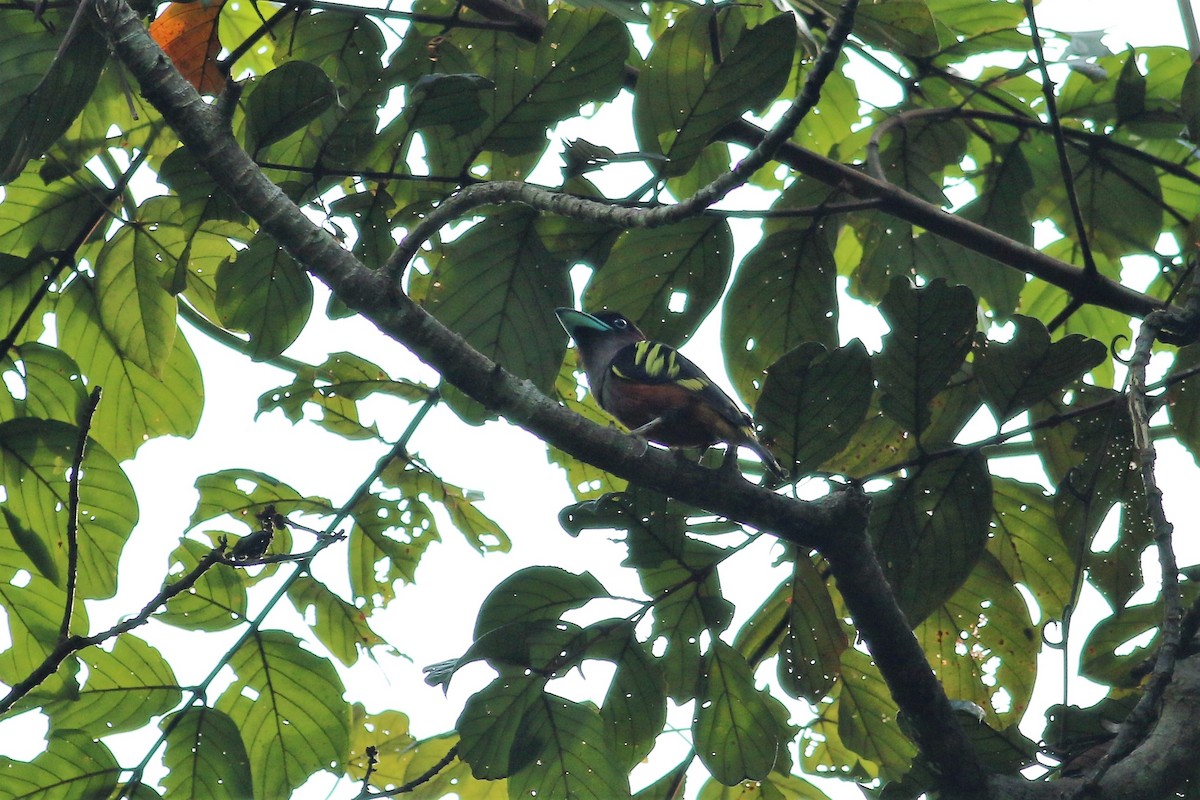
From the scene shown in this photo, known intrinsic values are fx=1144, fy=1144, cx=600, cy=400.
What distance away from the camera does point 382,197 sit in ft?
11.8

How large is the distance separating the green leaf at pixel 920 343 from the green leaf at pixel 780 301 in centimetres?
69

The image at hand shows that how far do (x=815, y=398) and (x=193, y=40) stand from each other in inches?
87.5

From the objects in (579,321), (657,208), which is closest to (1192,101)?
(657,208)

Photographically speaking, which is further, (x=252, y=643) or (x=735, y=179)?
(x=252, y=643)

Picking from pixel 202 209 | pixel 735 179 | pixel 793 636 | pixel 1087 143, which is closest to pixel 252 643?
pixel 202 209

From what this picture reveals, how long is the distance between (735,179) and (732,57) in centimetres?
77

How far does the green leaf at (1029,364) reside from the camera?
2990mm

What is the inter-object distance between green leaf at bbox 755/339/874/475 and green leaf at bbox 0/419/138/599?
6.06 feet

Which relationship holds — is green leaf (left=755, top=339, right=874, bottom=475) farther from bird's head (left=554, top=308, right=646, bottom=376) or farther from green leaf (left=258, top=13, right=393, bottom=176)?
green leaf (left=258, top=13, right=393, bottom=176)

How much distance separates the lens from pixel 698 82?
3.11 m

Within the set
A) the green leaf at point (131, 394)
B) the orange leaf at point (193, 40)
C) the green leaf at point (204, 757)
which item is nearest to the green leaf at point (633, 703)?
the green leaf at point (204, 757)

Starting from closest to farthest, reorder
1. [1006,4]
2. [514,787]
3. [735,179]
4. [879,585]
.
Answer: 1. [735,179]
2. [879,585]
3. [514,787]
4. [1006,4]

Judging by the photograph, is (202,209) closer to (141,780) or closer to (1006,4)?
(141,780)

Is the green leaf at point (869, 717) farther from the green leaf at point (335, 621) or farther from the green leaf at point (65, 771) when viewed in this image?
the green leaf at point (65, 771)
